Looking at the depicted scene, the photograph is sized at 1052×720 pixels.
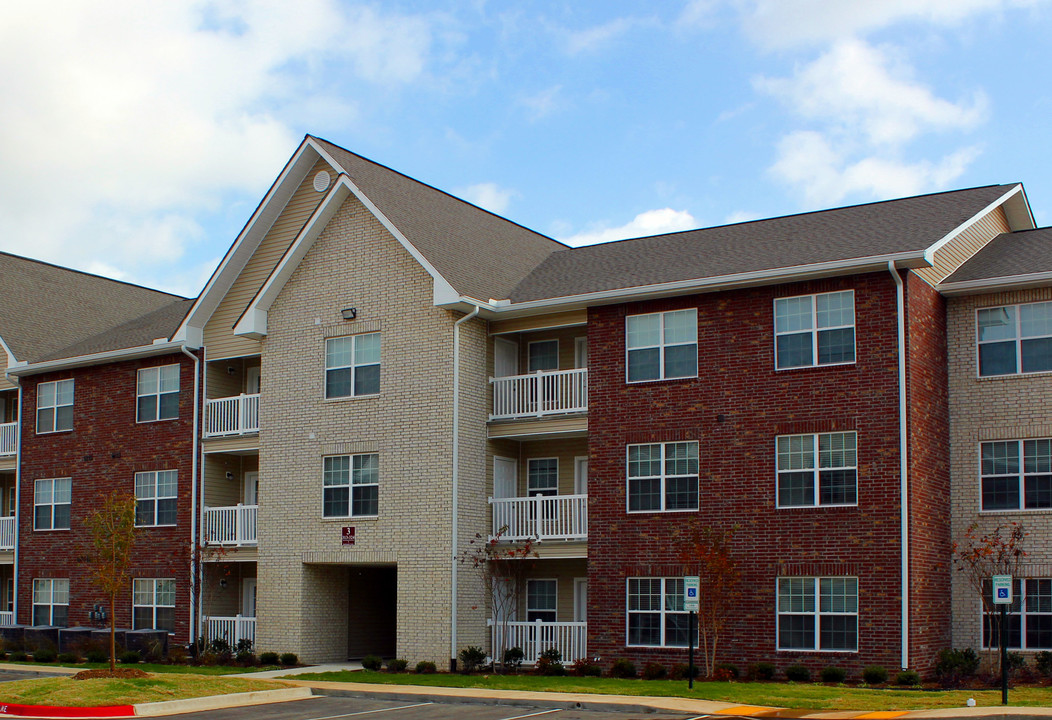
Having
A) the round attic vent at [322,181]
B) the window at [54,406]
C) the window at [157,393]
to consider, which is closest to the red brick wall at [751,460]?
the round attic vent at [322,181]

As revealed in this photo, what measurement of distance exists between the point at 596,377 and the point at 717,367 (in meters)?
2.92

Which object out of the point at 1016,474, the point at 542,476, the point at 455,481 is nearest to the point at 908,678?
the point at 1016,474

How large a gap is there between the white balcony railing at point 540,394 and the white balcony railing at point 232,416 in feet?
22.5

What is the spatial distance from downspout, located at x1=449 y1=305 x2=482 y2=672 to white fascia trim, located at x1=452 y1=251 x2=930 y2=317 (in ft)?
2.98

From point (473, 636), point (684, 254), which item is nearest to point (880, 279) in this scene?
point (684, 254)

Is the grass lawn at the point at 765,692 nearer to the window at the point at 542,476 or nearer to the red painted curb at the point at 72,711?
the window at the point at 542,476

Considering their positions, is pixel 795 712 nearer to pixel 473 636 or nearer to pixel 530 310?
pixel 473 636

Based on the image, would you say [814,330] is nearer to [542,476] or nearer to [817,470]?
[817,470]

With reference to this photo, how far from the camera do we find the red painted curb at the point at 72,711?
19655mm

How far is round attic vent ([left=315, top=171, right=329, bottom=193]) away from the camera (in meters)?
32.0

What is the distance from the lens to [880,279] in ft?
80.8

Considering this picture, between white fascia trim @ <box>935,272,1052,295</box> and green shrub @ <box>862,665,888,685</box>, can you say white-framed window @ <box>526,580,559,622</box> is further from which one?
white fascia trim @ <box>935,272,1052,295</box>

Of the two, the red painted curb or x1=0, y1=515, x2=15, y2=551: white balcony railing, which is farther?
x1=0, y1=515, x2=15, y2=551: white balcony railing

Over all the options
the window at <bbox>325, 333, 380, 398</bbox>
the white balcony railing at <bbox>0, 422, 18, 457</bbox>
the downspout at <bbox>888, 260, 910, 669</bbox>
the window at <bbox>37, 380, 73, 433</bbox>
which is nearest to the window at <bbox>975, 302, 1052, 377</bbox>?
the downspout at <bbox>888, 260, 910, 669</bbox>
